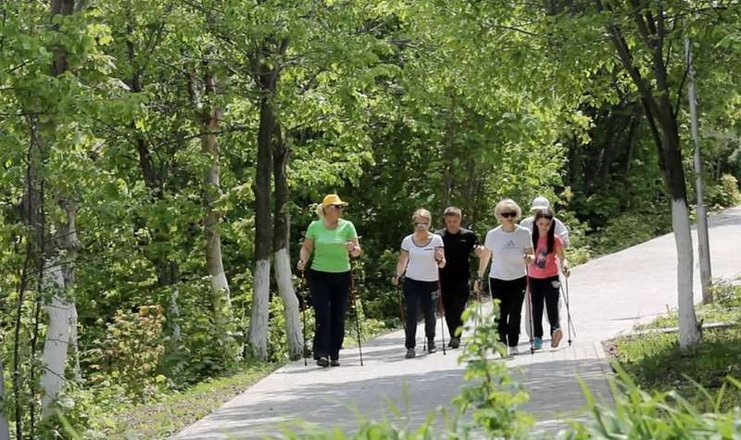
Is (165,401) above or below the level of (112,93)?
below

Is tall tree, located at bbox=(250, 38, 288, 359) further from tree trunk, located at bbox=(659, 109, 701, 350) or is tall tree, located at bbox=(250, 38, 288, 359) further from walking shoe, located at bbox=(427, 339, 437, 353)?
tree trunk, located at bbox=(659, 109, 701, 350)

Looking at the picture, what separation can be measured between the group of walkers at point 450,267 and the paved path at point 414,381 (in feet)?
1.19

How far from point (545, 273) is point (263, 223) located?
5.49 metres

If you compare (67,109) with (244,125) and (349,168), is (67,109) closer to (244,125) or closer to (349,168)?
(244,125)

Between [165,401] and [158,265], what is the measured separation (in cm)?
982

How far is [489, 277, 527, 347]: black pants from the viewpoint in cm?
1645

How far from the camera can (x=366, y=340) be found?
2336cm

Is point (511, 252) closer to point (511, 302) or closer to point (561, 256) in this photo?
point (511, 302)

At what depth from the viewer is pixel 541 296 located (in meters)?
16.6

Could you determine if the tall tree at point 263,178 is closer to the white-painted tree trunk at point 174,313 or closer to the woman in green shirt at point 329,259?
the white-painted tree trunk at point 174,313

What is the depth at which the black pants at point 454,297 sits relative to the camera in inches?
690

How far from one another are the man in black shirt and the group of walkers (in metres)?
0.01

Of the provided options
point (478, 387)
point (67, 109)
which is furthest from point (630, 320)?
point (478, 387)

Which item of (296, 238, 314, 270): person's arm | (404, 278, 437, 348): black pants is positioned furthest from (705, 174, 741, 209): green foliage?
(296, 238, 314, 270): person's arm
